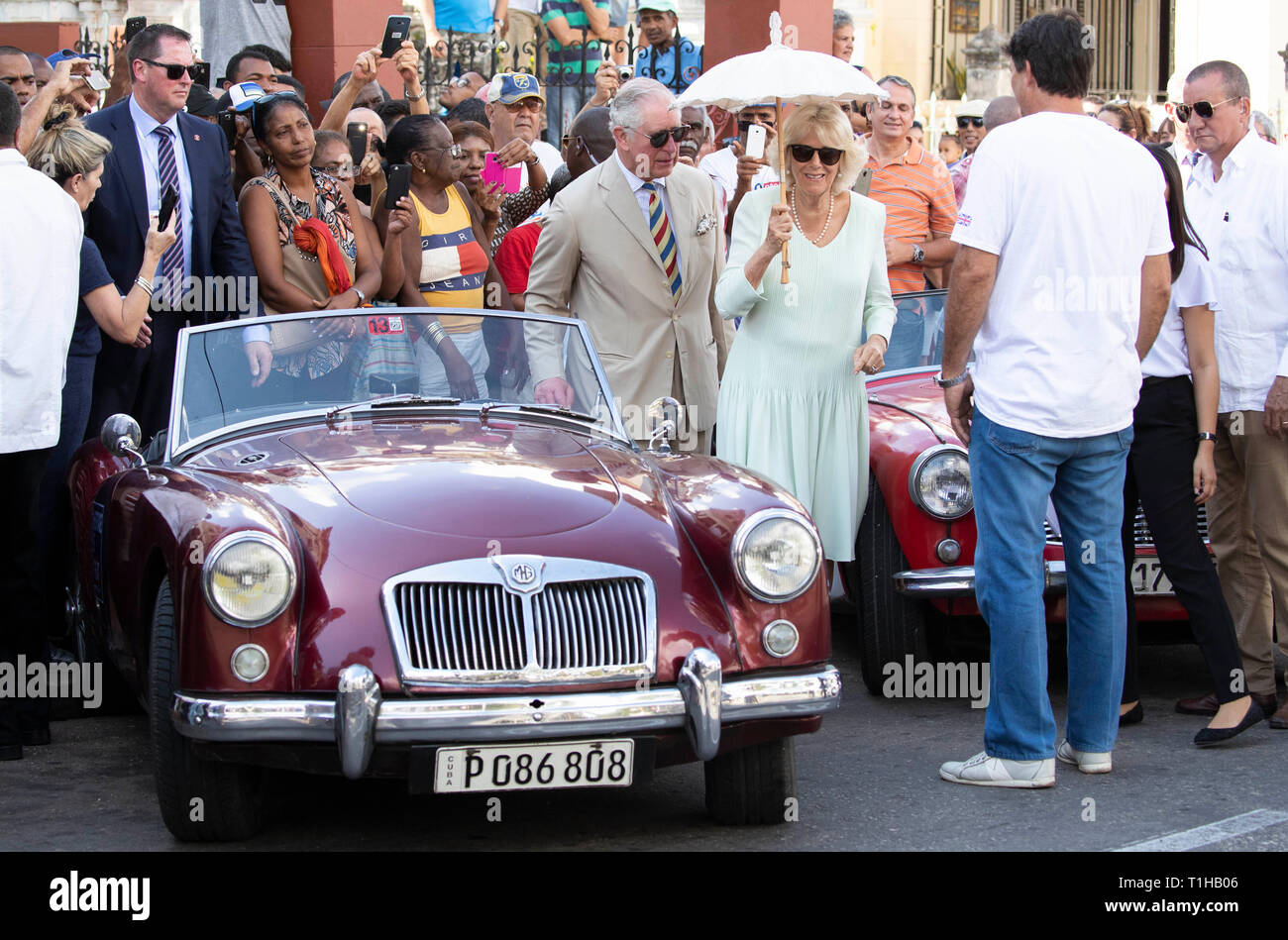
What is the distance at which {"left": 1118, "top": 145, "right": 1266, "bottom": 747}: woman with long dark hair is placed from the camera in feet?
17.9

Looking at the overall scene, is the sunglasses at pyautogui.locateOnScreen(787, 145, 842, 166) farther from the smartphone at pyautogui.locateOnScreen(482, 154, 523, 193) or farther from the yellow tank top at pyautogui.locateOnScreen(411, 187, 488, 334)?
A: the smartphone at pyautogui.locateOnScreen(482, 154, 523, 193)

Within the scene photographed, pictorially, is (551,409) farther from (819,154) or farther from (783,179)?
(819,154)

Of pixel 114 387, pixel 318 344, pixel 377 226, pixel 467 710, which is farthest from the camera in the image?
pixel 377 226

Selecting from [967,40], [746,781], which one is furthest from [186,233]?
[967,40]

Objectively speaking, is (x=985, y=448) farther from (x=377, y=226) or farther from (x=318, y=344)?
(x=377, y=226)

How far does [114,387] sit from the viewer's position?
22.3 feet

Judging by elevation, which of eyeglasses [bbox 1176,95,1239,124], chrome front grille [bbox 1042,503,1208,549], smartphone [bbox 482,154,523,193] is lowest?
chrome front grille [bbox 1042,503,1208,549]

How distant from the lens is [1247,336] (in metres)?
5.89

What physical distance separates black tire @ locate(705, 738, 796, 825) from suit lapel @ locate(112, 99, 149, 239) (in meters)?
3.68

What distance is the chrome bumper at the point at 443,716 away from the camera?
4039 millimetres

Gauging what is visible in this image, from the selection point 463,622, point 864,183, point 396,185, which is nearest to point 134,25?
point 396,185

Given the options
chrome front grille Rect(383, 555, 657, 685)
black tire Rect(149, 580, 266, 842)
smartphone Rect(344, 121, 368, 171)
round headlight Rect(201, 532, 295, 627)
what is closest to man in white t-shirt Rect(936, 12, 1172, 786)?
chrome front grille Rect(383, 555, 657, 685)

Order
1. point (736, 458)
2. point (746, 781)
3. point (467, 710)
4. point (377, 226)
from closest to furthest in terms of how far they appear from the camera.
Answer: point (467, 710)
point (746, 781)
point (736, 458)
point (377, 226)
